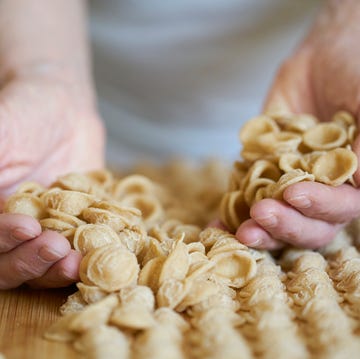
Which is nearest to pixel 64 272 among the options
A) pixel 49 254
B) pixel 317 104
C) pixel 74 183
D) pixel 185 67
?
pixel 49 254

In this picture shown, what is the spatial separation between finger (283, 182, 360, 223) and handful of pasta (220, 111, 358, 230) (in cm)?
1

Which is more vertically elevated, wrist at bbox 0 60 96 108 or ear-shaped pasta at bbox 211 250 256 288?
wrist at bbox 0 60 96 108

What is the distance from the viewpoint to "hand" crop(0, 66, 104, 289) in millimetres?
617

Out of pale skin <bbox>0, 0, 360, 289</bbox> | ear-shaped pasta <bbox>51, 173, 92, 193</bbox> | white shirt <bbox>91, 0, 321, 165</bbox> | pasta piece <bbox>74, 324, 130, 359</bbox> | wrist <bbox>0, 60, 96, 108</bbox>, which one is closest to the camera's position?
pasta piece <bbox>74, 324, 130, 359</bbox>

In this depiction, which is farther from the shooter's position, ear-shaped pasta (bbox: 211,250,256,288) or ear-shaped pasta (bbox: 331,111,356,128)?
ear-shaped pasta (bbox: 331,111,356,128)

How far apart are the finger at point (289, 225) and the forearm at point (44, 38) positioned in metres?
0.44

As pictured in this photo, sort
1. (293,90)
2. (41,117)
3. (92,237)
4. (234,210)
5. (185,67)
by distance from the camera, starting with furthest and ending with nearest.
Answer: (185,67)
(293,90)
(41,117)
(234,210)
(92,237)

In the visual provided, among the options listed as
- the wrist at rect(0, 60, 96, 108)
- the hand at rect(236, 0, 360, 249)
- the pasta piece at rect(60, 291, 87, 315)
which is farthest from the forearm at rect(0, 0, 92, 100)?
the pasta piece at rect(60, 291, 87, 315)

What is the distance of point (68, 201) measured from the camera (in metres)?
0.68

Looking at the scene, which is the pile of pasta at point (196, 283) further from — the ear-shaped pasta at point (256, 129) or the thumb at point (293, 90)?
the thumb at point (293, 90)

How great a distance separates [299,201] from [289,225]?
1.2 inches

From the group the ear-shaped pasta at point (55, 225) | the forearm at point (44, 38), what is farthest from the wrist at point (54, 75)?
the ear-shaped pasta at point (55, 225)

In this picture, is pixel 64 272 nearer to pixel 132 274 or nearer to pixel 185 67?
pixel 132 274

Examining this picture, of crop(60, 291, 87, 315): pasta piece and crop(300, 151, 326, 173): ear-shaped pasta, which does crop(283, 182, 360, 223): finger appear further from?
crop(60, 291, 87, 315): pasta piece
